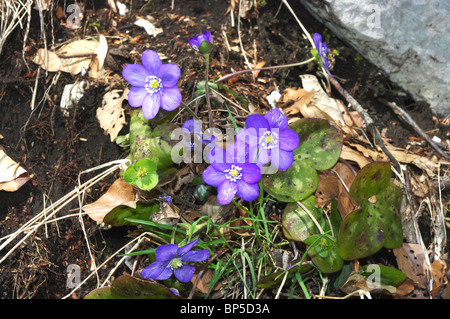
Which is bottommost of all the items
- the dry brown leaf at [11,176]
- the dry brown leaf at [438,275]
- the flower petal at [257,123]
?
the dry brown leaf at [438,275]

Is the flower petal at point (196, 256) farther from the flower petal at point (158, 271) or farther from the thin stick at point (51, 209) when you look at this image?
the thin stick at point (51, 209)

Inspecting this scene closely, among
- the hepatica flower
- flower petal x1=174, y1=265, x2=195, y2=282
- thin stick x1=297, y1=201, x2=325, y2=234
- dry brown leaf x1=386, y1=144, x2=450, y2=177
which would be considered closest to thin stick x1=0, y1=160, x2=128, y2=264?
flower petal x1=174, y1=265, x2=195, y2=282

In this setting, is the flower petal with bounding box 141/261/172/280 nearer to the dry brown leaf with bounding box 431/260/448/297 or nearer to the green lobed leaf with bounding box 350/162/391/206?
the green lobed leaf with bounding box 350/162/391/206

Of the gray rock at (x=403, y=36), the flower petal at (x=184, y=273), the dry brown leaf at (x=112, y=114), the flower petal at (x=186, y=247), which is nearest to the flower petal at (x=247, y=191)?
the flower petal at (x=186, y=247)

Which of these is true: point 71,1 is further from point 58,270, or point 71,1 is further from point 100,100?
point 58,270

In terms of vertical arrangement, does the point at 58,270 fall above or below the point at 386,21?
below

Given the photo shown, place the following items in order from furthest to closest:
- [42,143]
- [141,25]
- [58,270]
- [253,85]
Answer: [141,25] → [253,85] → [42,143] → [58,270]
